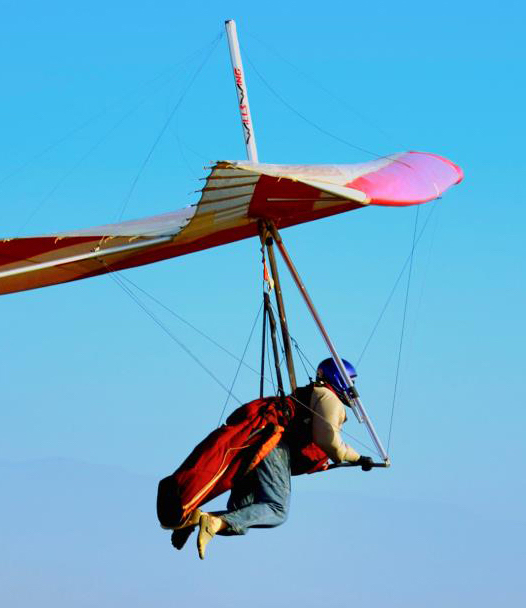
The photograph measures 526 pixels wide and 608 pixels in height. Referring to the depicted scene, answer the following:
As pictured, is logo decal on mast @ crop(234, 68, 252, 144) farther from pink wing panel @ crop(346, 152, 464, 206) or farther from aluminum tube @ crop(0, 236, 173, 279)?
aluminum tube @ crop(0, 236, 173, 279)

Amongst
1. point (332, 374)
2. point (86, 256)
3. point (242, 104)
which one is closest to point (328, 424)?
point (332, 374)

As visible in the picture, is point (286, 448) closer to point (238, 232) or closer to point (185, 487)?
point (185, 487)

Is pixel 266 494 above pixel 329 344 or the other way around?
the other way around

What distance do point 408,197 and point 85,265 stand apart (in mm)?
4796

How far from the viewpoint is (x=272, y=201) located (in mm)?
18781

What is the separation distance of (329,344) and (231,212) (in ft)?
5.72

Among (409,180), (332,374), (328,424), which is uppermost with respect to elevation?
(409,180)

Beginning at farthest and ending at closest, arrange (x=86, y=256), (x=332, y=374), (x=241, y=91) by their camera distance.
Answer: (x=241, y=91), (x=86, y=256), (x=332, y=374)

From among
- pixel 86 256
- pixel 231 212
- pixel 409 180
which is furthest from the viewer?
pixel 86 256

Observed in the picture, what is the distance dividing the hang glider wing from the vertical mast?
1.63 m

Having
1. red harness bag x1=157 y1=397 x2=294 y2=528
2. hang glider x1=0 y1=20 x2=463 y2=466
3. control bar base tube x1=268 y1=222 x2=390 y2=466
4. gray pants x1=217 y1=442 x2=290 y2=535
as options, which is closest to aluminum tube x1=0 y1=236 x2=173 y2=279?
hang glider x1=0 y1=20 x2=463 y2=466

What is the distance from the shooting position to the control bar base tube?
736 inches

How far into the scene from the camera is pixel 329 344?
62.2ft

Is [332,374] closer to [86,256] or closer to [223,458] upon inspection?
[223,458]
